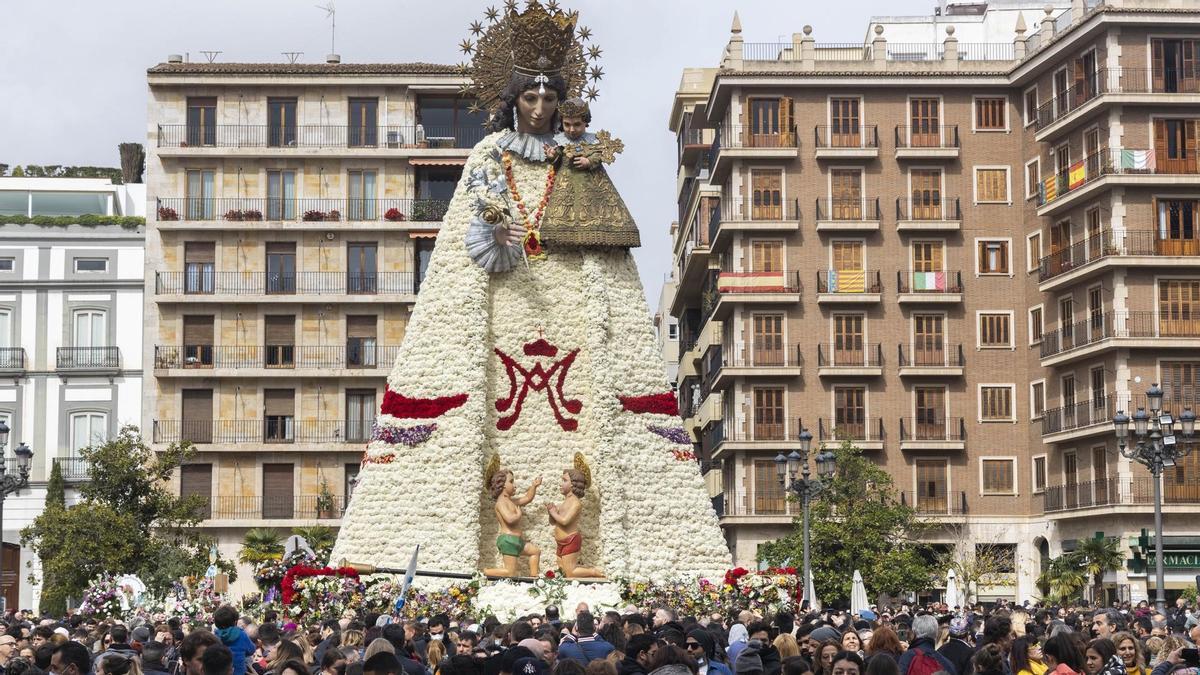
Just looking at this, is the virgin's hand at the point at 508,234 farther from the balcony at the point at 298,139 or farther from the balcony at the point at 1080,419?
the balcony at the point at 298,139

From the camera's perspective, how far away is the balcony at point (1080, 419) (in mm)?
61906

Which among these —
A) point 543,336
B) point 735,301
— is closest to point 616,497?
point 543,336

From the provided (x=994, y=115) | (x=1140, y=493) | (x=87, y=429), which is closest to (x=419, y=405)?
(x=1140, y=493)

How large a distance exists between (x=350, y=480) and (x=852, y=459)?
1784cm

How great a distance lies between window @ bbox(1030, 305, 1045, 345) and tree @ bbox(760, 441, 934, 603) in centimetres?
1021

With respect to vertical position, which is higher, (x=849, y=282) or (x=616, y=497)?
(x=849, y=282)

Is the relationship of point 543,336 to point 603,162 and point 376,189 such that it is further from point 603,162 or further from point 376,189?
point 376,189

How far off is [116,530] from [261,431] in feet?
45.5

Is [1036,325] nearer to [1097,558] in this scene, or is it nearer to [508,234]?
[1097,558]

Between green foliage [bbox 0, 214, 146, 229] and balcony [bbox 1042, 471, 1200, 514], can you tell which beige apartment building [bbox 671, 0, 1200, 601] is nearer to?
balcony [bbox 1042, 471, 1200, 514]

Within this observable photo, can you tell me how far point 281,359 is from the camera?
224 ft

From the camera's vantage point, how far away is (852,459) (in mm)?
60156

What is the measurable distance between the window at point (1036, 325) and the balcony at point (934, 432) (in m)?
3.69

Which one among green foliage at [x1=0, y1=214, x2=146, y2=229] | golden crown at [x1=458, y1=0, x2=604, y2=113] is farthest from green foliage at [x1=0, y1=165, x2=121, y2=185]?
golden crown at [x1=458, y1=0, x2=604, y2=113]
